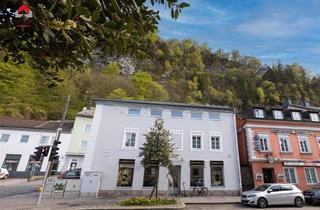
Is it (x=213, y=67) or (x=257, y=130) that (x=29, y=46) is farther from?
(x=213, y=67)

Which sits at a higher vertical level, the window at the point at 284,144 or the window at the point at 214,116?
the window at the point at 214,116

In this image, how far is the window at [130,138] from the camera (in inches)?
753

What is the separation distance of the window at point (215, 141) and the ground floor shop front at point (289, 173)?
11.6 ft

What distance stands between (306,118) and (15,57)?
27629 mm

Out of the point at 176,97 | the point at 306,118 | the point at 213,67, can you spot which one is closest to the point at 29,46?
the point at 306,118

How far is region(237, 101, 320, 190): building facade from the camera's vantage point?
19.9 metres

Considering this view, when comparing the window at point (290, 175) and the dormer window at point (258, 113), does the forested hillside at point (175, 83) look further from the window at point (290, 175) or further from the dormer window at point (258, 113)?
the window at point (290, 175)

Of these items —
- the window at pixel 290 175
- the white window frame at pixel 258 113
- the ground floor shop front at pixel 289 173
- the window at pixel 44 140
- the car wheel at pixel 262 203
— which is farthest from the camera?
the window at pixel 44 140

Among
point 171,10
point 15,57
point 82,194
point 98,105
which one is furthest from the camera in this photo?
point 98,105

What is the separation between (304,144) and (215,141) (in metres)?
9.57

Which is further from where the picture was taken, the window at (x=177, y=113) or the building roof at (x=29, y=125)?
the building roof at (x=29, y=125)

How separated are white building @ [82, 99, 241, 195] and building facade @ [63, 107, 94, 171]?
1329 cm

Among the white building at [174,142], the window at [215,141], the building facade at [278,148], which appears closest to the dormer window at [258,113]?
the building facade at [278,148]

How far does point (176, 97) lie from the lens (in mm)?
57188
